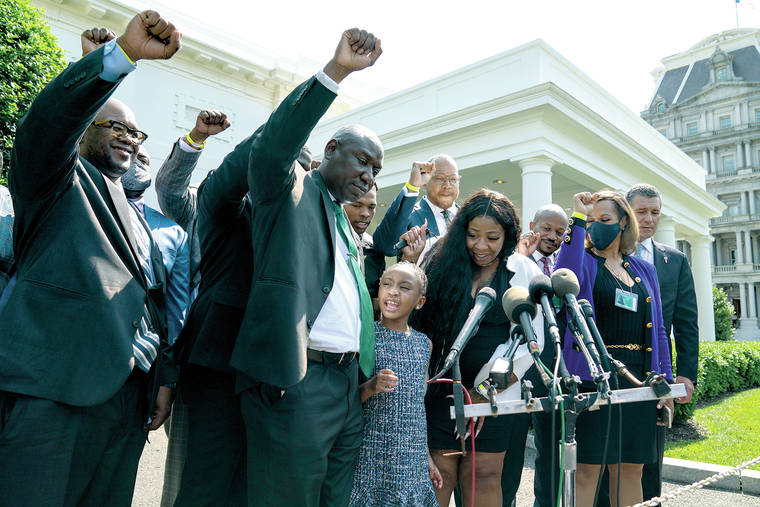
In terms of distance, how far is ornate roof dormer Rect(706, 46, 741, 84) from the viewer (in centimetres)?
5050

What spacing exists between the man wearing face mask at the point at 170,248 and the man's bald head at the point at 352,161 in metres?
1.12

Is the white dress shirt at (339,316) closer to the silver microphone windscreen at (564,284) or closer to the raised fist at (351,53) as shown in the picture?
the raised fist at (351,53)

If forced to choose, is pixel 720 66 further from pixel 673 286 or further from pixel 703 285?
pixel 673 286

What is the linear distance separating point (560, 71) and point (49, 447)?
1225 centimetres

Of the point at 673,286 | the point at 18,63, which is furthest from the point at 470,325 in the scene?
the point at 18,63

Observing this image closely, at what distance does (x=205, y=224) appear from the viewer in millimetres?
2348

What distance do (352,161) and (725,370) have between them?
11.4 metres

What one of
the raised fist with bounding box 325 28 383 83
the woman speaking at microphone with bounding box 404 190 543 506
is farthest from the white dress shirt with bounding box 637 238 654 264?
the raised fist with bounding box 325 28 383 83

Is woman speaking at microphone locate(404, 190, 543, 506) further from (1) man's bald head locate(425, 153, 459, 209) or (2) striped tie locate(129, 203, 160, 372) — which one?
(2) striped tie locate(129, 203, 160, 372)

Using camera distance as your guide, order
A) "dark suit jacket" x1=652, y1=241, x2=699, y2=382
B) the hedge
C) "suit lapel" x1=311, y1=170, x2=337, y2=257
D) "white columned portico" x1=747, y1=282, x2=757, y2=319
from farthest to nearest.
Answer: "white columned portico" x1=747, y1=282, x2=757, y2=319 → the hedge → "dark suit jacket" x1=652, y1=241, x2=699, y2=382 → "suit lapel" x1=311, y1=170, x2=337, y2=257

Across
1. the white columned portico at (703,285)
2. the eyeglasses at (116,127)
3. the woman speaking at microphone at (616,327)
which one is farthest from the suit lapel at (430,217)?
the white columned portico at (703,285)

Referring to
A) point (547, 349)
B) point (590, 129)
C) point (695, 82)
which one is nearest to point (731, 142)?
point (695, 82)

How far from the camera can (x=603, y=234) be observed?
3297mm

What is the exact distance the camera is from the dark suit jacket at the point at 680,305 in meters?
3.82
